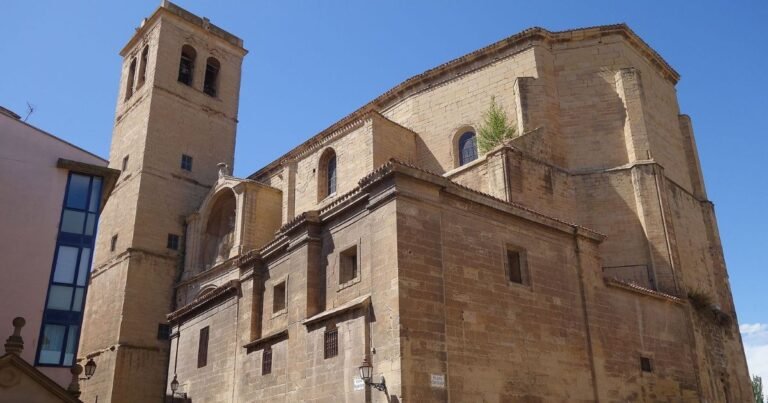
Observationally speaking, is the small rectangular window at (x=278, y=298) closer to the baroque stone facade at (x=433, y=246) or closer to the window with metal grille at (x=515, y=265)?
the baroque stone facade at (x=433, y=246)

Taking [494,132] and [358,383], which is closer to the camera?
[358,383]

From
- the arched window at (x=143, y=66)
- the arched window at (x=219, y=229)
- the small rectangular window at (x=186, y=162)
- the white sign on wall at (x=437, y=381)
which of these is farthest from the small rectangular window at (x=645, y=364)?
the arched window at (x=143, y=66)

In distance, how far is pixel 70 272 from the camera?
1506 cm

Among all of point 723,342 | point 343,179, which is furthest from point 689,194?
point 343,179

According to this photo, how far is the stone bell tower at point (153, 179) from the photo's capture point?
25453 millimetres

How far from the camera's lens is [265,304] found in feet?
48.1

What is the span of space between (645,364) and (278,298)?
8.34 meters

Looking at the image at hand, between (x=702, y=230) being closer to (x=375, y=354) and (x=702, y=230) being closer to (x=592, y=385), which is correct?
(x=592, y=385)

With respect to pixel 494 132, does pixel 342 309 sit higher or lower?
lower

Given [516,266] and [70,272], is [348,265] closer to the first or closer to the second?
[516,266]

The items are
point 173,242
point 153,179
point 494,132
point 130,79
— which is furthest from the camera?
point 130,79

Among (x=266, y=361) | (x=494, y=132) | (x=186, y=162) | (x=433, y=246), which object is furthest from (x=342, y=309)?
(x=186, y=162)

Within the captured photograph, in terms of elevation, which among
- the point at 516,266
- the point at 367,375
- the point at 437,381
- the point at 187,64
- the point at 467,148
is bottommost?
the point at 437,381

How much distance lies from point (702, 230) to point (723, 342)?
374cm
